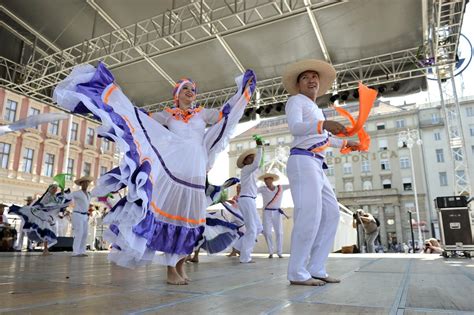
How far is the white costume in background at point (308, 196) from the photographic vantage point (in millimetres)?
2617

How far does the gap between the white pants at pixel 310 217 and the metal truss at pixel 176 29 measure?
5489mm

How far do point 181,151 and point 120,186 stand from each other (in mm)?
571

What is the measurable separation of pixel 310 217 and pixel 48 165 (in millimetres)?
22972

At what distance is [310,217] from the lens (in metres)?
2.62

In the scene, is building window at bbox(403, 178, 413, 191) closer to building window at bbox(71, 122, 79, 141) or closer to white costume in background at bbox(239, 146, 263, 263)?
building window at bbox(71, 122, 79, 141)

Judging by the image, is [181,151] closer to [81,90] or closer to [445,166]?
[81,90]

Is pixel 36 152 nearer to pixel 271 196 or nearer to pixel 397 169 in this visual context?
pixel 271 196

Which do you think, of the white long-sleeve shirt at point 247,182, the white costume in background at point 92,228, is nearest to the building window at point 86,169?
the white costume in background at point 92,228

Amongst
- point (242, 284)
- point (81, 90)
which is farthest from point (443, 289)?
point (81, 90)

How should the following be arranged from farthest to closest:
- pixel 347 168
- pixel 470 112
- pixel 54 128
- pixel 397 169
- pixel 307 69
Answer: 1. pixel 347 168
2. pixel 397 169
3. pixel 470 112
4. pixel 54 128
5. pixel 307 69

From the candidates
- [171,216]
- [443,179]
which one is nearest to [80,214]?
[171,216]

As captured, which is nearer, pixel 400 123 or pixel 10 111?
pixel 10 111

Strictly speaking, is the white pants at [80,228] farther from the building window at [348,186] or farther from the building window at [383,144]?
the building window at [383,144]

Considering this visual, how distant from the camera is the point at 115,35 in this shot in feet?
29.5
